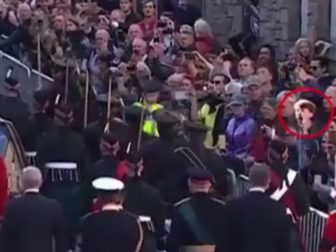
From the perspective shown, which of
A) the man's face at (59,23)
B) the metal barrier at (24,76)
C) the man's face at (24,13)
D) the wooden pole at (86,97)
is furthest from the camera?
the man's face at (24,13)

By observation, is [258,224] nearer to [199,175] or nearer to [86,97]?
[199,175]

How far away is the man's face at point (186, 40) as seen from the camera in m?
24.6

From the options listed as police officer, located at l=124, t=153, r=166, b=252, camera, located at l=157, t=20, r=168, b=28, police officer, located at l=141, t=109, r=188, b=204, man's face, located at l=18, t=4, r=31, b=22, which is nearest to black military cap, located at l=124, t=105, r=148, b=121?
police officer, located at l=141, t=109, r=188, b=204

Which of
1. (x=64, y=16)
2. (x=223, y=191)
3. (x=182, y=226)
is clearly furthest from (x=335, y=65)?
(x=182, y=226)

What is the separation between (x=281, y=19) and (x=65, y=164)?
31.5 feet

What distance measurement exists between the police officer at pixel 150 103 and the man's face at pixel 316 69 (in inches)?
80.9

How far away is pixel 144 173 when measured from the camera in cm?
1828

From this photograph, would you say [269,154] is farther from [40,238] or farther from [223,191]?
[40,238]

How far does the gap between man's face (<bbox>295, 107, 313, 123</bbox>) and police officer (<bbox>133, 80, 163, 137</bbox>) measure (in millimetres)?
1522

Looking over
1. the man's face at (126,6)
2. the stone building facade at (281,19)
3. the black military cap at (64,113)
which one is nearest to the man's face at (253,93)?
the black military cap at (64,113)

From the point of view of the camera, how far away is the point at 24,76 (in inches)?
1059

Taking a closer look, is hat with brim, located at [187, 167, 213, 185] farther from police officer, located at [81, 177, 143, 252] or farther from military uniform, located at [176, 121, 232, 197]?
police officer, located at [81, 177, 143, 252]

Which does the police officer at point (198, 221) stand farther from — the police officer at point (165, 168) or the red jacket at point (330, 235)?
the police officer at point (165, 168)

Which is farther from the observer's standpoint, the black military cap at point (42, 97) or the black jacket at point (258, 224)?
the black military cap at point (42, 97)
